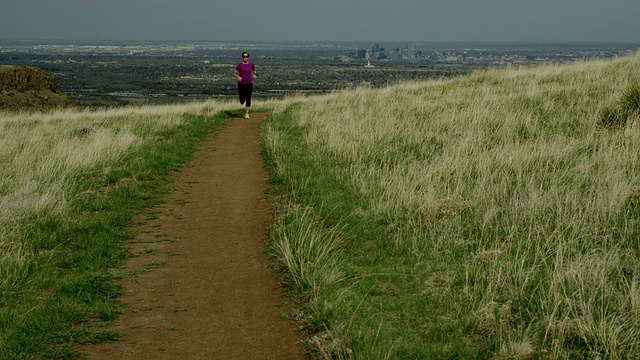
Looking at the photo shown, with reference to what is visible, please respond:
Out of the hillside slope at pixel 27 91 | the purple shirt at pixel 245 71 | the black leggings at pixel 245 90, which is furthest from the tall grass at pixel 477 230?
the hillside slope at pixel 27 91

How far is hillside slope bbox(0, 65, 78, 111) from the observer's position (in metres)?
29.6

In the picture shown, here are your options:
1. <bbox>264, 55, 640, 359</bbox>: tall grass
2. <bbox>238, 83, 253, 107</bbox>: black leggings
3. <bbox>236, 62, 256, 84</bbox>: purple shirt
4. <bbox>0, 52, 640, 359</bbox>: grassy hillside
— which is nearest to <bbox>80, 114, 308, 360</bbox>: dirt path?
<bbox>0, 52, 640, 359</bbox>: grassy hillside

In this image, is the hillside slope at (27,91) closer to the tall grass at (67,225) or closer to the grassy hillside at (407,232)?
the tall grass at (67,225)

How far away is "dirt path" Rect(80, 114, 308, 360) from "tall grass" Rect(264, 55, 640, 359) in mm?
547

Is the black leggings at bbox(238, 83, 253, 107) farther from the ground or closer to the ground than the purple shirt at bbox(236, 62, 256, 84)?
closer to the ground

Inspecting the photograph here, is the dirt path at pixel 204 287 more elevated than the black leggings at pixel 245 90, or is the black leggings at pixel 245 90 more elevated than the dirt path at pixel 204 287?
the black leggings at pixel 245 90

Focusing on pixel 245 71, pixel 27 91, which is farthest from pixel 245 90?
pixel 27 91

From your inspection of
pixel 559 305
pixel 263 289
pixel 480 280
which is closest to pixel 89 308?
pixel 263 289

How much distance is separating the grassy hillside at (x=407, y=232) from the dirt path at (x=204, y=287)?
219 mm

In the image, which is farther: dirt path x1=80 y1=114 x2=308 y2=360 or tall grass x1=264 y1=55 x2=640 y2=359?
dirt path x1=80 y1=114 x2=308 y2=360

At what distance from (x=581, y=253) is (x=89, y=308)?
15.6 feet

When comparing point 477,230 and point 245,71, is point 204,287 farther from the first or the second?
point 245,71

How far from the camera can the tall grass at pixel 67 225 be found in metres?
4.64

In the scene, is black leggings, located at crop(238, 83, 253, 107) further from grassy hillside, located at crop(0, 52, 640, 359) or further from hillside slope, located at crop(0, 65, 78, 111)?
hillside slope, located at crop(0, 65, 78, 111)
